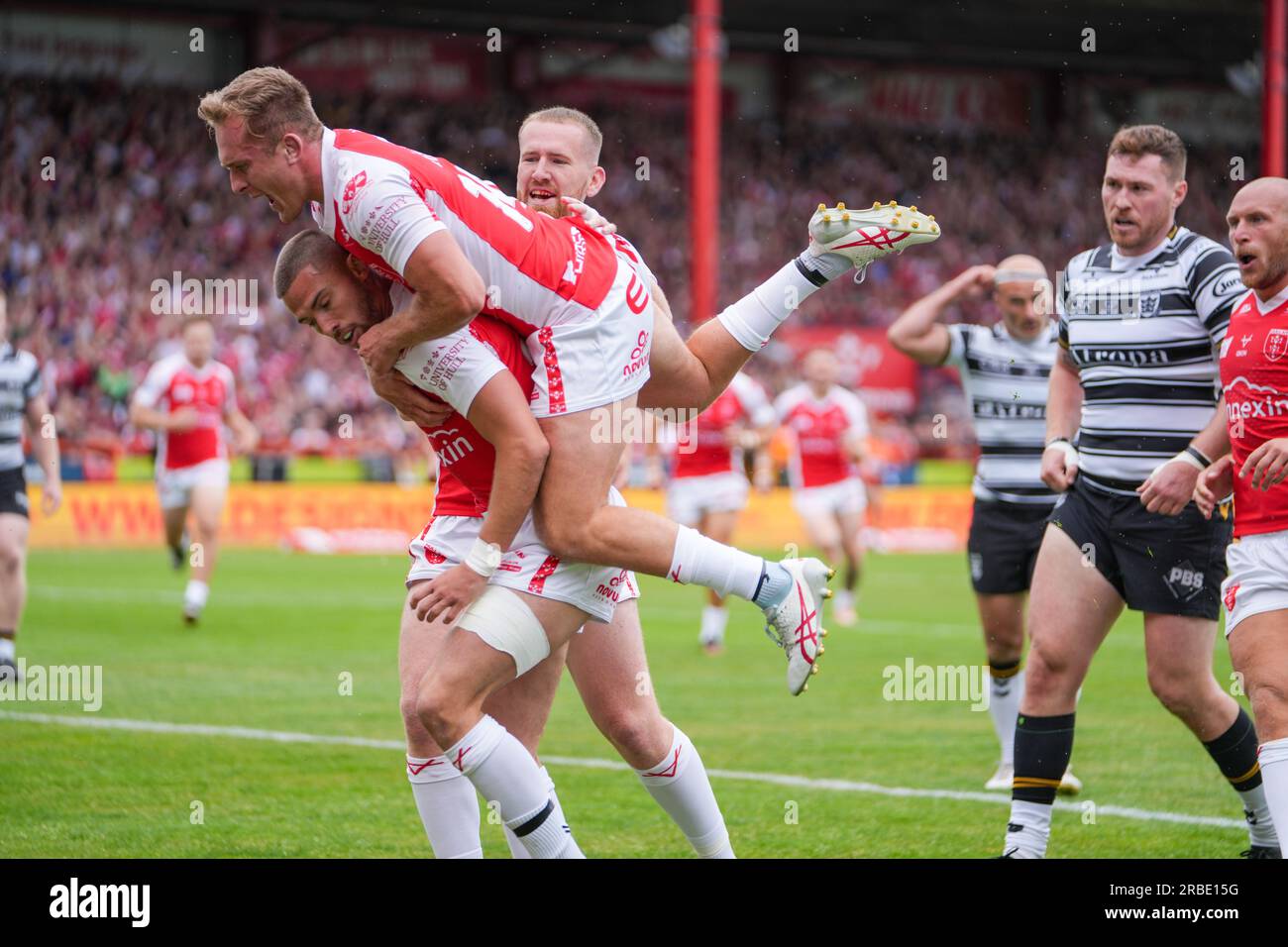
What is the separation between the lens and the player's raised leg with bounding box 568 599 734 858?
5.00 m

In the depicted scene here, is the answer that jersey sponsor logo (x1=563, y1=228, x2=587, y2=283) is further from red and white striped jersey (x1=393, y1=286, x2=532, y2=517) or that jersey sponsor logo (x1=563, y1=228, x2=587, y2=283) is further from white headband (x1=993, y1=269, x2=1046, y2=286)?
white headband (x1=993, y1=269, x2=1046, y2=286)

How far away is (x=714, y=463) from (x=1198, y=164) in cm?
2634

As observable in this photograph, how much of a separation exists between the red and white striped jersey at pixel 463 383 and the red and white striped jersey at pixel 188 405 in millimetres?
9975

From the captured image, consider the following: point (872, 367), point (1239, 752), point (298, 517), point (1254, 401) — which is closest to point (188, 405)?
point (298, 517)

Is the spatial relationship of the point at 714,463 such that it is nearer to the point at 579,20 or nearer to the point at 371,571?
the point at 371,571

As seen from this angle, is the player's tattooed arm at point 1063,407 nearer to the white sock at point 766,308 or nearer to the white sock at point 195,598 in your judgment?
the white sock at point 766,308

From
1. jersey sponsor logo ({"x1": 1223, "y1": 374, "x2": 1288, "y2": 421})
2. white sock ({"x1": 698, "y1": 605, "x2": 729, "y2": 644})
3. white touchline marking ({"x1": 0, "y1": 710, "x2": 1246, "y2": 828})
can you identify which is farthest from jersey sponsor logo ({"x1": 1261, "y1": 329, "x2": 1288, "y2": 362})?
white sock ({"x1": 698, "y1": 605, "x2": 729, "y2": 644})

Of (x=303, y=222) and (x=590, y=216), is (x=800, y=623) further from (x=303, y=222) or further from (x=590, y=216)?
(x=303, y=222)

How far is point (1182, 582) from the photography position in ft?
18.5

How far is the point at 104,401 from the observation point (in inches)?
1002

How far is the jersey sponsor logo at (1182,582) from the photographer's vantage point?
5641 mm

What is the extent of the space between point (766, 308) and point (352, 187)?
1.59 metres

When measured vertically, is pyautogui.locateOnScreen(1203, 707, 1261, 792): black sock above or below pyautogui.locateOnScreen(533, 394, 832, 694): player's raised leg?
below

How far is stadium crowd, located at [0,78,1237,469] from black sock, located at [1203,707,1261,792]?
1699cm
